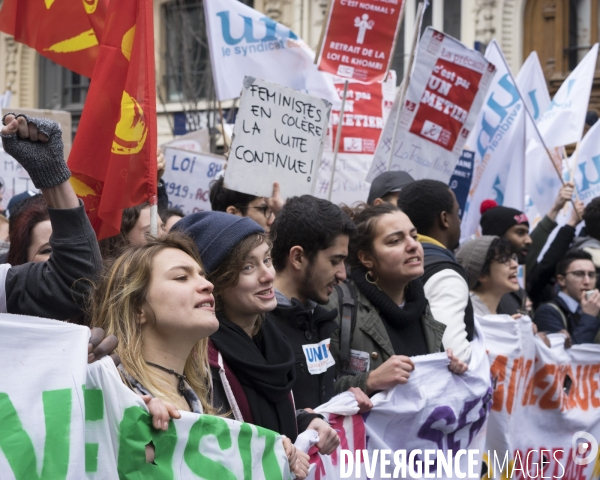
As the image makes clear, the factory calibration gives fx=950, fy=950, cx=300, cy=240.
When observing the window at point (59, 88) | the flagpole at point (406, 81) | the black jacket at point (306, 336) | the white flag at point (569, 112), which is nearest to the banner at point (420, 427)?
the black jacket at point (306, 336)

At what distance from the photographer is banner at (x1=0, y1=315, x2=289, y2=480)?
227 centimetres

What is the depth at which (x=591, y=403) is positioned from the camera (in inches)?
219

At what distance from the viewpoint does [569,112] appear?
8297mm

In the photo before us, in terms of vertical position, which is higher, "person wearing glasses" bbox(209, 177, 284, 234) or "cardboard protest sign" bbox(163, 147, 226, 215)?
"person wearing glasses" bbox(209, 177, 284, 234)

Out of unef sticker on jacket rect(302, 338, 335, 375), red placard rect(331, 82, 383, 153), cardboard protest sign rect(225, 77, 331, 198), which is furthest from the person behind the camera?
red placard rect(331, 82, 383, 153)

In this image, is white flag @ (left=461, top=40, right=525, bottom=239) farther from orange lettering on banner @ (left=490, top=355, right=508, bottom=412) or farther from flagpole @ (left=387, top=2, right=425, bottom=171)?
orange lettering on banner @ (left=490, top=355, right=508, bottom=412)

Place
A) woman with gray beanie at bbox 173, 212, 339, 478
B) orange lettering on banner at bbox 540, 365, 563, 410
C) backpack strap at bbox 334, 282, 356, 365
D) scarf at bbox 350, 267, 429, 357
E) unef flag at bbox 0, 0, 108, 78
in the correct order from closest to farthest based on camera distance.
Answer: woman with gray beanie at bbox 173, 212, 339, 478, backpack strap at bbox 334, 282, 356, 365, scarf at bbox 350, 267, 429, 357, unef flag at bbox 0, 0, 108, 78, orange lettering on banner at bbox 540, 365, 563, 410

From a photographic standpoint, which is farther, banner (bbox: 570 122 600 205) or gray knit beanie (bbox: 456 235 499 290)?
banner (bbox: 570 122 600 205)

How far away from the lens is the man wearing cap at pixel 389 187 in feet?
18.0

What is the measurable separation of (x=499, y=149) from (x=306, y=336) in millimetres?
4558

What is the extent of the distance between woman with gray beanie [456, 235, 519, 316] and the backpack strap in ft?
4.59

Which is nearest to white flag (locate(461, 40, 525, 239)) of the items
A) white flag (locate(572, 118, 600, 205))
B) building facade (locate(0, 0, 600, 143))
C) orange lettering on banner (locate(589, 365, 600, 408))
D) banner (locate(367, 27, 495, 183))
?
banner (locate(367, 27, 495, 183))

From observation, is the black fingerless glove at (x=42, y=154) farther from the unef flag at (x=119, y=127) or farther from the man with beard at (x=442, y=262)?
the man with beard at (x=442, y=262)

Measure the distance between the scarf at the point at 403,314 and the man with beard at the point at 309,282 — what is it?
0.29 meters
